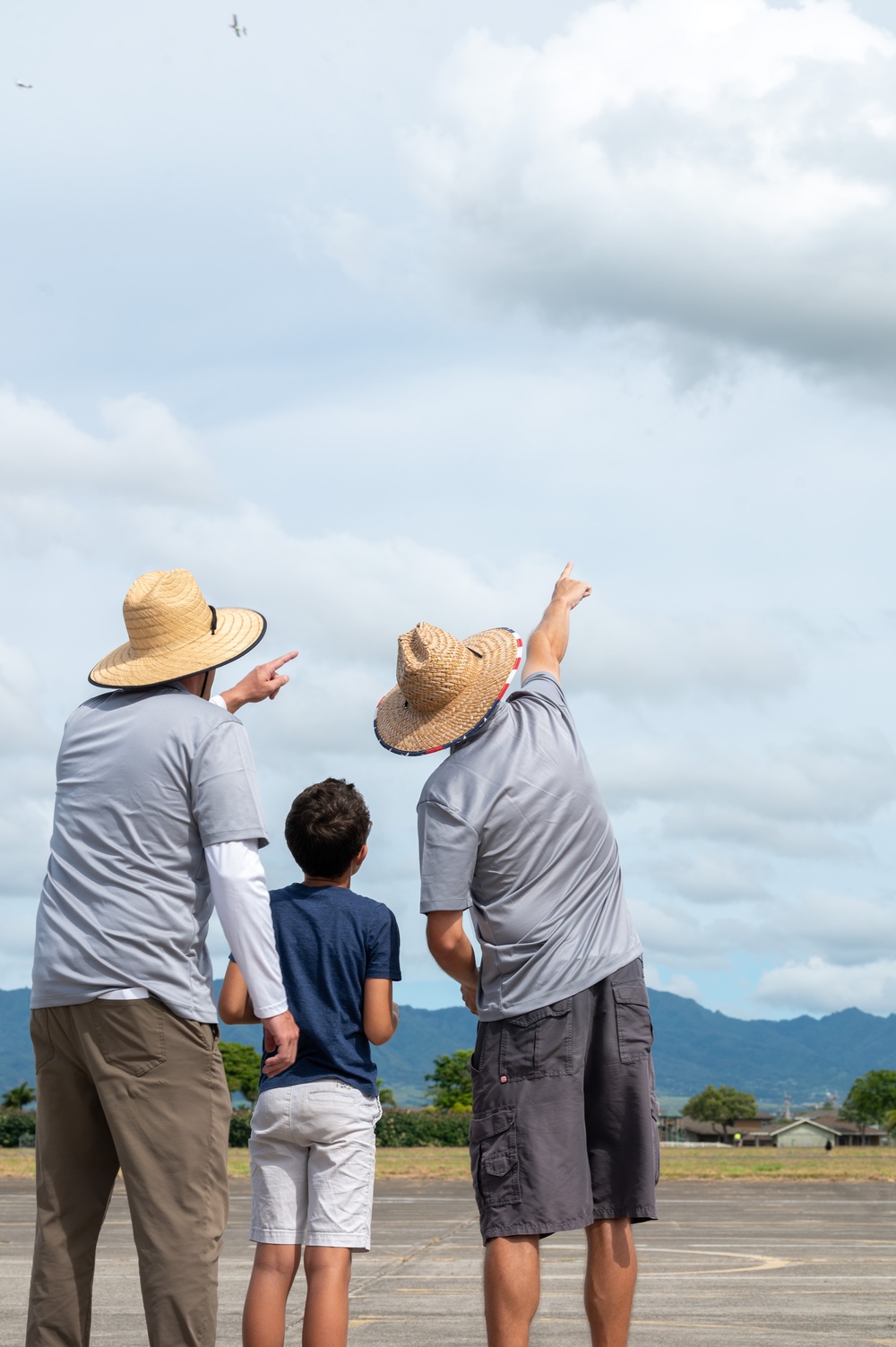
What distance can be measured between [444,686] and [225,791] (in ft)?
3.03

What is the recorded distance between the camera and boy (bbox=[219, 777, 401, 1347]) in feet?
14.0

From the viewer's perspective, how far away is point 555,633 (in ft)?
16.3

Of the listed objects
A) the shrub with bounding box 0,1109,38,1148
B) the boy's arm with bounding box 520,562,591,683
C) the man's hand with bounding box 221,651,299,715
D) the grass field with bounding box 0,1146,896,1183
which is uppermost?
the boy's arm with bounding box 520,562,591,683

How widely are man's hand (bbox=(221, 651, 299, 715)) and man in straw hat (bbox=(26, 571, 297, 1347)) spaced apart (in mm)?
524

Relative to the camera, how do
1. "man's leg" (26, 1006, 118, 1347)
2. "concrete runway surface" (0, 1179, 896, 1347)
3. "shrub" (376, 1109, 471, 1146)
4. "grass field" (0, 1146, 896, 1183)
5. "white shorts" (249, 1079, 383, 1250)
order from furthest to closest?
"shrub" (376, 1109, 471, 1146), "grass field" (0, 1146, 896, 1183), "concrete runway surface" (0, 1179, 896, 1347), "white shorts" (249, 1079, 383, 1250), "man's leg" (26, 1006, 118, 1347)

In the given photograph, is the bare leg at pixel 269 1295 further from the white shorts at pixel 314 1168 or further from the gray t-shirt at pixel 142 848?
the gray t-shirt at pixel 142 848

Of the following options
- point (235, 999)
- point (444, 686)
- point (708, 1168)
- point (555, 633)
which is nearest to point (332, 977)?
point (235, 999)

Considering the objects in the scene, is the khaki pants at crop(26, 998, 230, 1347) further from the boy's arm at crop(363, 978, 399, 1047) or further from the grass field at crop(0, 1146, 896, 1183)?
the grass field at crop(0, 1146, 896, 1183)

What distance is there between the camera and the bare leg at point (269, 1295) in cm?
417

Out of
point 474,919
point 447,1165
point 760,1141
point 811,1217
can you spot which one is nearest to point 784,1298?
point 474,919

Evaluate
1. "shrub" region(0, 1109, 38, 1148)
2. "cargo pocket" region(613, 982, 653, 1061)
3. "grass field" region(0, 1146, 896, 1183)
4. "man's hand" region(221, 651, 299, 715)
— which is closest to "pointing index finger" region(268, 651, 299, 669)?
"man's hand" region(221, 651, 299, 715)

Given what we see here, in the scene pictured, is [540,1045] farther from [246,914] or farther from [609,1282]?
[246,914]

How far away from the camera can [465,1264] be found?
886cm

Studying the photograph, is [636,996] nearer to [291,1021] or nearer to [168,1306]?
[291,1021]
